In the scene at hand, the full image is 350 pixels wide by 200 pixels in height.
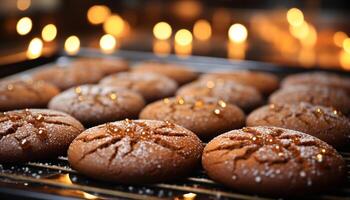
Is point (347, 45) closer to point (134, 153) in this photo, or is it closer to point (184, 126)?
point (184, 126)

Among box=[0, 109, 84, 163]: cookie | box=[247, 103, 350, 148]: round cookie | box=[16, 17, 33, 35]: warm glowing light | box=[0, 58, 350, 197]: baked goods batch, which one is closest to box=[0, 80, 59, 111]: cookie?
box=[0, 58, 350, 197]: baked goods batch

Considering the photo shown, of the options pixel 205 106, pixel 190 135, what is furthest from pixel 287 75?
pixel 190 135

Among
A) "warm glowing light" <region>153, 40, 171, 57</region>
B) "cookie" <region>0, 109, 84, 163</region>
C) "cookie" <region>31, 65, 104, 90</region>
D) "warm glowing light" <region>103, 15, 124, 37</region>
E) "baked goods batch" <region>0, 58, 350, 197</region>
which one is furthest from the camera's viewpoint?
"warm glowing light" <region>103, 15, 124, 37</region>

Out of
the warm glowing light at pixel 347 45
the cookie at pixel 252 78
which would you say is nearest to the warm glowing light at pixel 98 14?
the warm glowing light at pixel 347 45

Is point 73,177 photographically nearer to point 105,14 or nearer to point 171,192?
point 171,192

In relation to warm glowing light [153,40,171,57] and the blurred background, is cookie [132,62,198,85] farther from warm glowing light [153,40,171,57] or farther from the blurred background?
warm glowing light [153,40,171,57]

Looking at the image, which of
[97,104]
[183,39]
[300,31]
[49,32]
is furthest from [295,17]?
[97,104]
